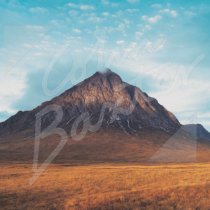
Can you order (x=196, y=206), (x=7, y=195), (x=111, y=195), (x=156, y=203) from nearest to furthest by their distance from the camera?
(x=196, y=206) < (x=156, y=203) < (x=111, y=195) < (x=7, y=195)

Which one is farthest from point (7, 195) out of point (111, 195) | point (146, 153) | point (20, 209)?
point (146, 153)

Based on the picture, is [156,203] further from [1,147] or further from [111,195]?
[1,147]

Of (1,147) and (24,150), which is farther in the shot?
(1,147)

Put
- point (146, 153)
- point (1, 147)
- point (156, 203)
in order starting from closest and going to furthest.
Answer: point (156, 203) < point (146, 153) < point (1, 147)

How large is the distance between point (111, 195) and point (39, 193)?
6840 millimetres

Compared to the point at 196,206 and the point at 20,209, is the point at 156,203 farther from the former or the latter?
the point at 20,209

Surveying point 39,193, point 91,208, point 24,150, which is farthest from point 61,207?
point 24,150

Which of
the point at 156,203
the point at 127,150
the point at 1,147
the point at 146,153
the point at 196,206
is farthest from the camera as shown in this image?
the point at 1,147

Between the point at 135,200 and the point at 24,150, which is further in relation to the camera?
the point at 24,150

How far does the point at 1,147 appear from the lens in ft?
652

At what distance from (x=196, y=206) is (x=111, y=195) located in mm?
7124

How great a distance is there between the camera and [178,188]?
29.2 metres

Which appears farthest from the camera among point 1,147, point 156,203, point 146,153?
point 1,147

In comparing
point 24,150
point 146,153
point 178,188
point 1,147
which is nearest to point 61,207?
point 178,188
